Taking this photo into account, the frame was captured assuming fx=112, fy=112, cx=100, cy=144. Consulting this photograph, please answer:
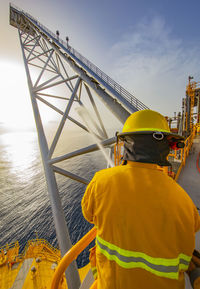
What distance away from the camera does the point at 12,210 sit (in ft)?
56.1

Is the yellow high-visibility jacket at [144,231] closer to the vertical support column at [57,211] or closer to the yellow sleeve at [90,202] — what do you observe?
the yellow sleeve at [90,202]

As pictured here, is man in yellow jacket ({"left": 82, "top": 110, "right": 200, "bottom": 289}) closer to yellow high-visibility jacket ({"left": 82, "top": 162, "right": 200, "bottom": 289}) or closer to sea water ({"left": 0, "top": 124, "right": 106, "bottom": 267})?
yellow high-visibility jacket ({"left": 82, "top": 162, "right": 200, "bottom": 289})

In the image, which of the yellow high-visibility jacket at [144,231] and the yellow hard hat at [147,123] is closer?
the yellow high-visibility jacket at [144,231]

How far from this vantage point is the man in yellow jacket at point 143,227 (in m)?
0.80

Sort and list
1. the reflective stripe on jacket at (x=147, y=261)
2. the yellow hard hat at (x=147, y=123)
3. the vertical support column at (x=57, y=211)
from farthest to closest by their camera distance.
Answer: the vertical support column at (x=57, y=211)
the yellow hard hat at (x=147, y=123)
the reflective stripe on jacket at (x=147, y=261)

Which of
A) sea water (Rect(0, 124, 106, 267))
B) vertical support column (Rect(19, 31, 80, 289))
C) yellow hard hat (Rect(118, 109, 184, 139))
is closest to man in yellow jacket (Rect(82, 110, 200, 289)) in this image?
yellow hard hat (Rect(118, 109, 184, 139))

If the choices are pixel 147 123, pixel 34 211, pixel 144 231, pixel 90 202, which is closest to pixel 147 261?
pixel 144 231

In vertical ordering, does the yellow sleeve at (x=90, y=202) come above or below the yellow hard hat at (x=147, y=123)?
below

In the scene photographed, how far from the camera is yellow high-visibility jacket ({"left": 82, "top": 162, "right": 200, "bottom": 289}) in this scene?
80 centimetres

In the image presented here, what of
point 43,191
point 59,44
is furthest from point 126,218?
point 43,191

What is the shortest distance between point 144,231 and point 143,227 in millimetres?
30

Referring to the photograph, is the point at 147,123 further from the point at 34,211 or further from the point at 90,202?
the point at 34,211

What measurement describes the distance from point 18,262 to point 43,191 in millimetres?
16276

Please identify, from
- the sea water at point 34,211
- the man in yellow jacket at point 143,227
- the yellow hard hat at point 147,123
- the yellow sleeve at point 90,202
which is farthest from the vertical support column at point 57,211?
the sea water at point 34,211
